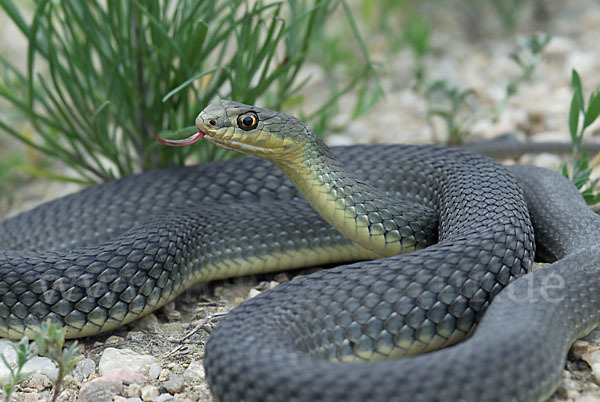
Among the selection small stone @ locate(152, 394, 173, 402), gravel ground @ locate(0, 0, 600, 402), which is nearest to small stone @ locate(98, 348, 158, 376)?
gravel ground @ locate(0, 0, 600, 402)

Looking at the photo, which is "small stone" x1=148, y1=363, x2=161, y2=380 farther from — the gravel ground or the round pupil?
the round pupil

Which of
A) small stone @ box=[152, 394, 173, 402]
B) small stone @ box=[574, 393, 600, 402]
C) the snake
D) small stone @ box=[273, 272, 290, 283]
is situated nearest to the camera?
the snake

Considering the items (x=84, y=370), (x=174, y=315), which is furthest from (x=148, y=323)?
(x=84, y=370)

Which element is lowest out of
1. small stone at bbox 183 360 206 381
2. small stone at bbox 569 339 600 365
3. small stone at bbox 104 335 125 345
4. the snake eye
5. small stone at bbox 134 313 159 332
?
small stone at bbox 104 335 125 345

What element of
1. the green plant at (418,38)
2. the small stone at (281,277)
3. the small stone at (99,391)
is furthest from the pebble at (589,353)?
the green plant at (418,38)

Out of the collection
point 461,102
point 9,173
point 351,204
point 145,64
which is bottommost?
point 9,173

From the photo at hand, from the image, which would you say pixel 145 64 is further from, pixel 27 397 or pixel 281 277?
pixel 27 397

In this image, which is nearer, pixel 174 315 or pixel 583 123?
pixel 174 315

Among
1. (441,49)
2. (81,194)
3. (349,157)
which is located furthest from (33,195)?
(441,49)
